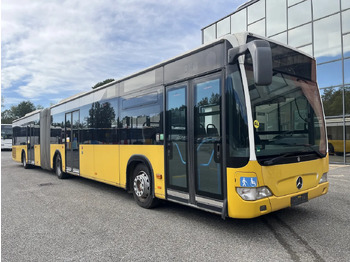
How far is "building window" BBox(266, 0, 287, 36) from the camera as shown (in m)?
16.8

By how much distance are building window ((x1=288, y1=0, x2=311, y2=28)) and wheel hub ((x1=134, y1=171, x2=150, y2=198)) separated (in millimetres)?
14240

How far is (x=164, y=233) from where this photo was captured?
4.46m

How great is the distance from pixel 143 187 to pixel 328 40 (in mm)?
13816

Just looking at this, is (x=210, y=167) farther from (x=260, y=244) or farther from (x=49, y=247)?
(x=49, y=247)

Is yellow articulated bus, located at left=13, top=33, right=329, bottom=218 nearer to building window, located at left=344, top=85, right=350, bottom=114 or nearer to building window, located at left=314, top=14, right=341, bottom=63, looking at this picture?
building window, located at left=344, top=85, right=350, bottom=114

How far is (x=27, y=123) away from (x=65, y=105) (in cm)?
560

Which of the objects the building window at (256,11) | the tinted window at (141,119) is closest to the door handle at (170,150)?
the tinted window at (141,119)

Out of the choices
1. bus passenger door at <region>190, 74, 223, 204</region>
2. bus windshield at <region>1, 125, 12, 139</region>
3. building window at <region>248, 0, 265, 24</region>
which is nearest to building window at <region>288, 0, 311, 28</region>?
building window at <region>248, 0, 265, 24</region>

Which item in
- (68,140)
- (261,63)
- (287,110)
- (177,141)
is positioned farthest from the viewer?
(68,140)

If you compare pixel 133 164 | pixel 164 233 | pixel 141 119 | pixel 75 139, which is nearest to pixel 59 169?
pixel 75 139

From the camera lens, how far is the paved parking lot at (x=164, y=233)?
366 centimetres

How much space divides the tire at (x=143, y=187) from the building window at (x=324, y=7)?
1398 centimetres

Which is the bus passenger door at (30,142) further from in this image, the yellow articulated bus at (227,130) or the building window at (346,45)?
the building window at (346,45)

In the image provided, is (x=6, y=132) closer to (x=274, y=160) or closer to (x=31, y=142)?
(x=31, y=142)
